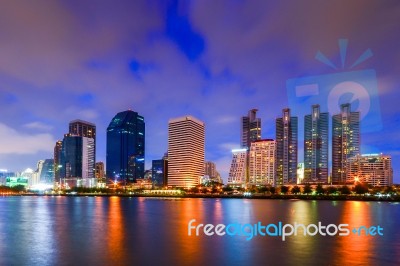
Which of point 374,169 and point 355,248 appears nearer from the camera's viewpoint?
point 355,248

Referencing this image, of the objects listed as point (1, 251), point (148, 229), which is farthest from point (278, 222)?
point (1, 251)

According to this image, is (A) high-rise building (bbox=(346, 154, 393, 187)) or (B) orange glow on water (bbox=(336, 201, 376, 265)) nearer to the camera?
(B) orange glow on water (bbox=(336, 201, 376, 265))

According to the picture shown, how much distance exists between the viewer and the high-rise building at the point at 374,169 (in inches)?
6796

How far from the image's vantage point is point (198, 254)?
23.7m

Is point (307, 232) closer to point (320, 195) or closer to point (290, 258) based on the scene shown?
point (290, 258)

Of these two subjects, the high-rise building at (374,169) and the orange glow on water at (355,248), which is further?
the high-rise building at (374,169)

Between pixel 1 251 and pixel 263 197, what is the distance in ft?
398

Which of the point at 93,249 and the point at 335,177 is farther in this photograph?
the point at 335,177

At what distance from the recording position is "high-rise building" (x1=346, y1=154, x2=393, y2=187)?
17262cm

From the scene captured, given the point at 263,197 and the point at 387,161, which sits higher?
the point at 387,161

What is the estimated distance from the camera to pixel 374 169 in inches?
6905

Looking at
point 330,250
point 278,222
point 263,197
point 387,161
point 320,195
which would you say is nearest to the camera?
point 330,250

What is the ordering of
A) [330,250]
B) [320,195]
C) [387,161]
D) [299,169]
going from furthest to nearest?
[299,169] < [387,161] < [320,195] < [330,250]

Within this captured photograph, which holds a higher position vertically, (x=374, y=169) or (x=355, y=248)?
(x=374, y=169)
